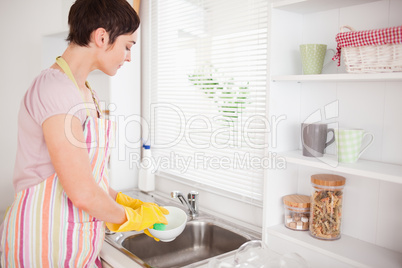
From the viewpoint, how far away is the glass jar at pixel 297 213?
141 cm

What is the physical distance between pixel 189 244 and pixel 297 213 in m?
0.67

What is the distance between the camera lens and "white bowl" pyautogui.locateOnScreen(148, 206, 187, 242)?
57.0 inches

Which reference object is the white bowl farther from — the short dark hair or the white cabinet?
the short dark hair

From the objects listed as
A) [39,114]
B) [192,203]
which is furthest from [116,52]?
[192,203]

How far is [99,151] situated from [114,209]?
0.68ft

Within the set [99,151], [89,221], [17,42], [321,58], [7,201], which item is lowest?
[7,201]

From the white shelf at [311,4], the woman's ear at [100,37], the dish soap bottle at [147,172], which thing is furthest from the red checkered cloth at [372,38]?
the dish soap bottle at [147,172]

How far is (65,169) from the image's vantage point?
1055 mm

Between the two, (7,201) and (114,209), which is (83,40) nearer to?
(114,209)

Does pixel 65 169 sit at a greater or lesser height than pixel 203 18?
lesser

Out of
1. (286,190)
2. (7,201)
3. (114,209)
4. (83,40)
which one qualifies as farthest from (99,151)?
(7,201)

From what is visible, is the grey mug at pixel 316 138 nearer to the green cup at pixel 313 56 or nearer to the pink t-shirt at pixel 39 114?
the green cup at pixel 313 56

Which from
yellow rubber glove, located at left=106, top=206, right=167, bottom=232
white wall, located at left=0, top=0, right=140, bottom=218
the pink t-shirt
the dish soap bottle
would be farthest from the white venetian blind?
white wall, located at left=0, top=0, right=140, bottom=218

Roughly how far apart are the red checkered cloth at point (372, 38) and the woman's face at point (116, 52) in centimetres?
67
